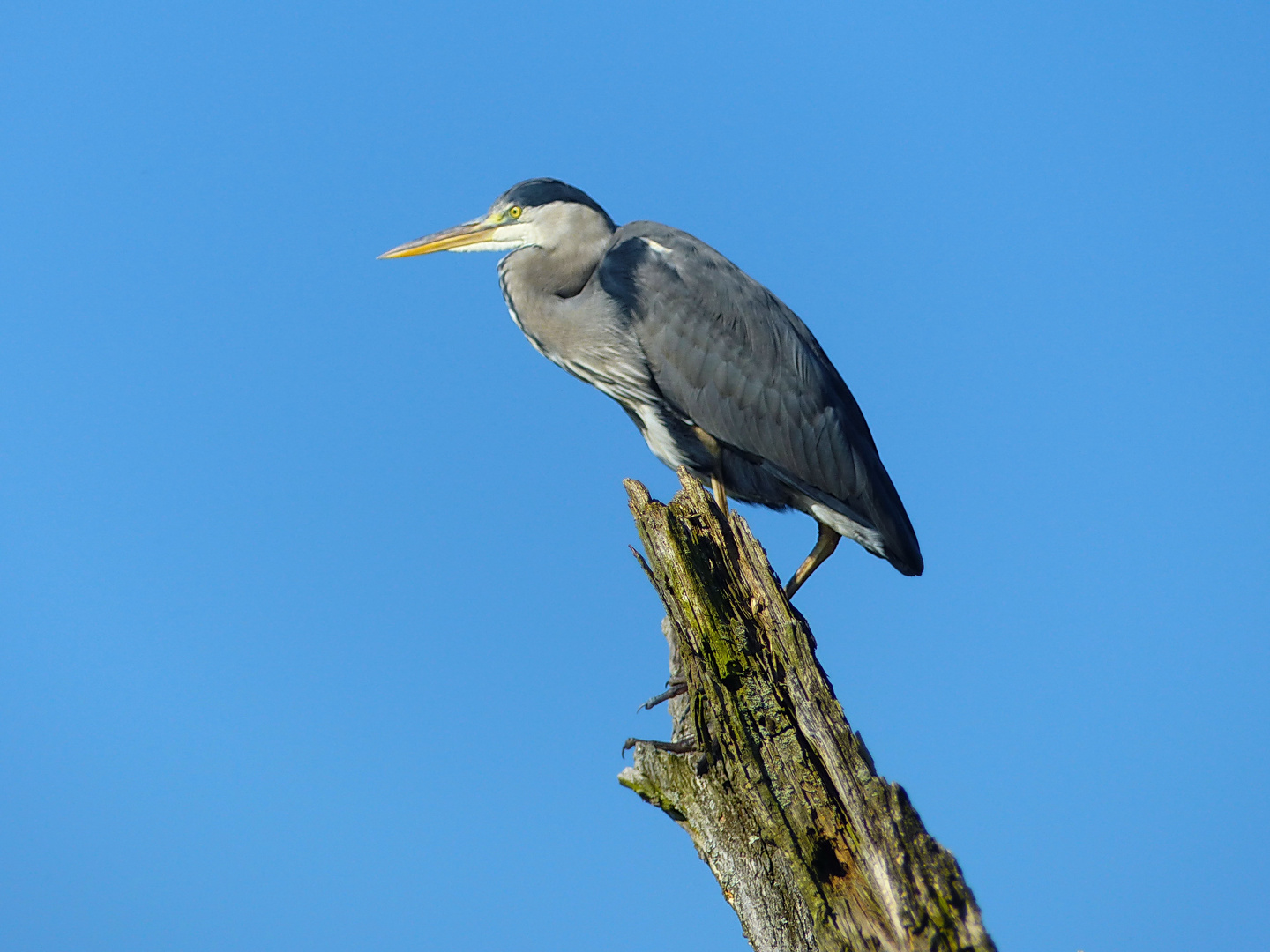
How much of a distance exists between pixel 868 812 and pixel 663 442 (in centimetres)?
258

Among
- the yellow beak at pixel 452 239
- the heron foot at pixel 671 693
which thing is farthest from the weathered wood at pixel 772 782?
the yellow beak at pixel 452 239

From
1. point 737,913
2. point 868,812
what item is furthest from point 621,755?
point 868,812

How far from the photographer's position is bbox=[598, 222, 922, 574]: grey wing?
4.84m

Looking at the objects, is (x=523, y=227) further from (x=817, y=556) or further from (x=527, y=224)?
(x=817, y=556)

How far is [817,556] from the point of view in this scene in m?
4.94

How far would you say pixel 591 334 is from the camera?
486 cm

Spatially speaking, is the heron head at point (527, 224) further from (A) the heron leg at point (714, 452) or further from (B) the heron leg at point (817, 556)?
(B) the heron leg at point (817, 556)

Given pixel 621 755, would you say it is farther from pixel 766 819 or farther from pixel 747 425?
pixel 747 425

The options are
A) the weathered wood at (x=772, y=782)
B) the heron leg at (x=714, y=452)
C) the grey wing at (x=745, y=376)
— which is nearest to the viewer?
the weathered wood at (x=772, y=782)

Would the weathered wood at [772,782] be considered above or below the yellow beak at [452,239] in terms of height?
below

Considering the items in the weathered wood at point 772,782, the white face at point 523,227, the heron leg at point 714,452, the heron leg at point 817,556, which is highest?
the white face at point 523,227

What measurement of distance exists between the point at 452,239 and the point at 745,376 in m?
1.54

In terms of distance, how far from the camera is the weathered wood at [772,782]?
2.62 m

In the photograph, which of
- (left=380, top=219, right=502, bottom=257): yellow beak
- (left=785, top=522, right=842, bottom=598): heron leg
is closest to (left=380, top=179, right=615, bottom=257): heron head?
(left=380, top=219, right=502, bottom=257): yellow beak
